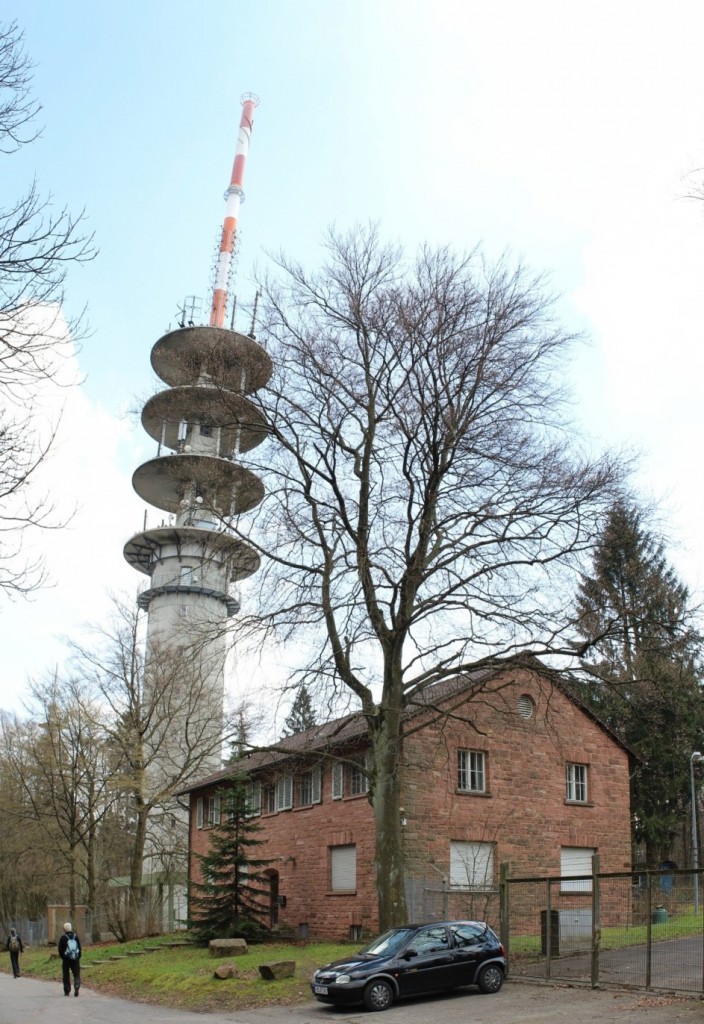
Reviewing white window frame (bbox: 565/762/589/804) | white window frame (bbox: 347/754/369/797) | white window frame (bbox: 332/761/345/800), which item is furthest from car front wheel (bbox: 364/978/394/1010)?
white window frame (bbox: 565/762/589/804)

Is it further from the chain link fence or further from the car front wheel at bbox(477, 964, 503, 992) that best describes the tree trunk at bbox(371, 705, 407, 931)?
the car front wheel at bbox(477, 964, 503, 992)

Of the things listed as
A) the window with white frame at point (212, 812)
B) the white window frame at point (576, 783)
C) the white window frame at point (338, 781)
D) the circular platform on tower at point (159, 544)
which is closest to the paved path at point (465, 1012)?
the white window frame at point (338, 781)

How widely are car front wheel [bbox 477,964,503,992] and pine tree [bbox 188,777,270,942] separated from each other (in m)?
10.5

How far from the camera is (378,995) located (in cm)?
1719

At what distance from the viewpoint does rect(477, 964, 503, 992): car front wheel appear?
18.4m

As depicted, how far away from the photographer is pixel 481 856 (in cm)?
2839

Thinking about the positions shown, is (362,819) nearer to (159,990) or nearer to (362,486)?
(159,990)

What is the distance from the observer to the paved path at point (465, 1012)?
14930 millimetres

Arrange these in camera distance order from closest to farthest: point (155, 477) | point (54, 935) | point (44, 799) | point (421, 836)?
point (421, 836), point (44, 799), point (54, 935), point (155, 477)

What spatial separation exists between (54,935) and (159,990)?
99.6ft

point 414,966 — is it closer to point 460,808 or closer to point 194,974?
point 194,974

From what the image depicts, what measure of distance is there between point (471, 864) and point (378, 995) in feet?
37.2

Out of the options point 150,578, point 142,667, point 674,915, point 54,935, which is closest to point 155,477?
point 150,578

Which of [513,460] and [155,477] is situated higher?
[155,477]
